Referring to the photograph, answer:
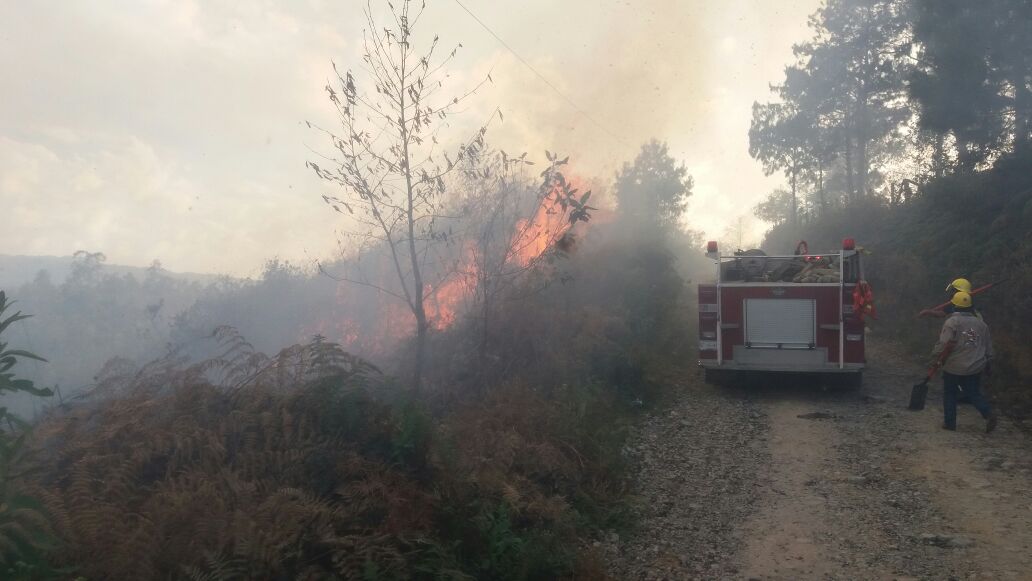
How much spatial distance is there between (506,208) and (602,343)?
305cm

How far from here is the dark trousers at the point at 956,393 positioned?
7961mm

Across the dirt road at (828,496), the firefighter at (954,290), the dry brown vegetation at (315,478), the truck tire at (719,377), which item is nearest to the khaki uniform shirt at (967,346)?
the firefighter at (954,290)

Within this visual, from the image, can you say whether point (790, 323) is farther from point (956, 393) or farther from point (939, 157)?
point (939, 157)

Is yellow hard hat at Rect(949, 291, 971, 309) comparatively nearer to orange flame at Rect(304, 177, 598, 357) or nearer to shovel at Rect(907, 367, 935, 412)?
shovel at Rect(907, 367, 935, 412)

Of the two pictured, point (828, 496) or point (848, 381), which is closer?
point (828, 496)

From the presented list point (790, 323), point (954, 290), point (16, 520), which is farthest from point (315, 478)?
point (954, 290)

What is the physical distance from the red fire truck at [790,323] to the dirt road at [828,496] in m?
0.81

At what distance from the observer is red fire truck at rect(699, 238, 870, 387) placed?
10.0 m

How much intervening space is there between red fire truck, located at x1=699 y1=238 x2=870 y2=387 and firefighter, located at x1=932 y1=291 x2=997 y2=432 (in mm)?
1710

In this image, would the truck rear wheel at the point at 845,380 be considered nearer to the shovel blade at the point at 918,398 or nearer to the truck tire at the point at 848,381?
the truck tire at the point at 848,381

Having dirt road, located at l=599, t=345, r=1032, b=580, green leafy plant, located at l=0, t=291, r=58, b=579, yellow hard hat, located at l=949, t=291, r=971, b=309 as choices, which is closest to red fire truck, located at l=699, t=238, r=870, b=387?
dirt road, located at l=599, t=345, r=1032, b=580

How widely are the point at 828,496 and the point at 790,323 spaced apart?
453 cm

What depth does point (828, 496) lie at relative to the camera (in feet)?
20.7

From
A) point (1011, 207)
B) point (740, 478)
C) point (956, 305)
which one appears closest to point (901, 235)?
point (1011, 207)
